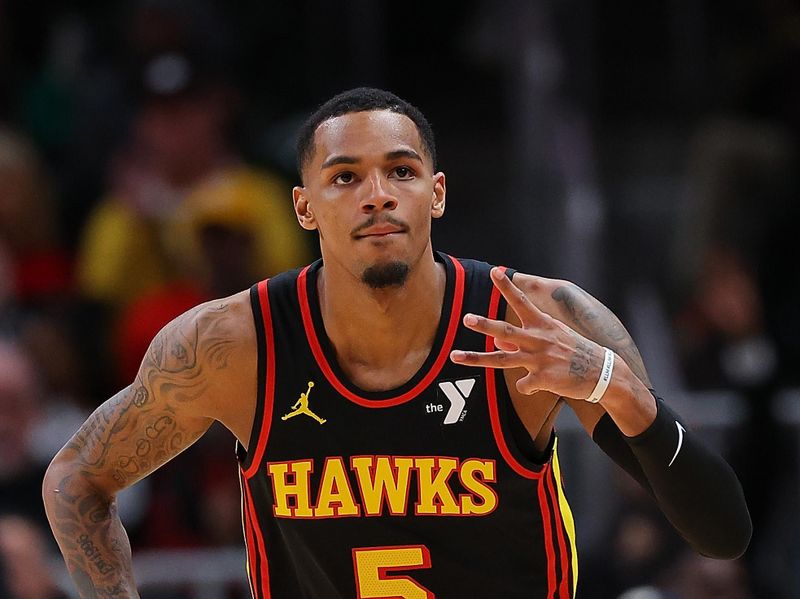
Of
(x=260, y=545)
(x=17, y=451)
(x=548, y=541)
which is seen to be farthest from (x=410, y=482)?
(x=17, y=451)

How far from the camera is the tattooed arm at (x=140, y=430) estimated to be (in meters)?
4.70

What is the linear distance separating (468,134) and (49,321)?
3.21m

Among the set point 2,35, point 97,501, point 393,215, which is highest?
point 2,35

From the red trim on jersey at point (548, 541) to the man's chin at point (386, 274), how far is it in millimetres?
763

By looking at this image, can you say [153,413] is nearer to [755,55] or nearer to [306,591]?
[306,591]

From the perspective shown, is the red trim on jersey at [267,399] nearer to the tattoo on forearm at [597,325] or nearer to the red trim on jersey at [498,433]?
the red trim on jersey at [498,433]

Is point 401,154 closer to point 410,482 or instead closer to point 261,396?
point 261,396

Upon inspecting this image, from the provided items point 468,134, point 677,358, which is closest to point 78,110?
point 468,134

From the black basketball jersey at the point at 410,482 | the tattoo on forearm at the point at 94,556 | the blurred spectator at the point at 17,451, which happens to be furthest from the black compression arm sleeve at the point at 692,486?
the blurred spectator at the point at 17,451

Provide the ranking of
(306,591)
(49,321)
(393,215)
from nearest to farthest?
1. (393,215)
2. (306,591)
3. (49,321)

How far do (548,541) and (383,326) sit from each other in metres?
0.87

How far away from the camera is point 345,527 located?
4.60 m

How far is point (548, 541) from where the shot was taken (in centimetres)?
465

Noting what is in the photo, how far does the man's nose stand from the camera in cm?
441
